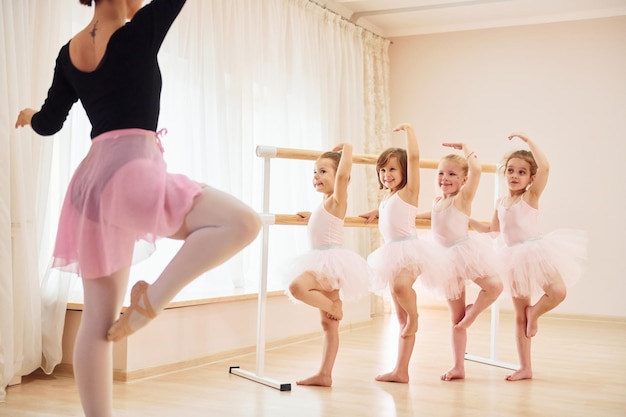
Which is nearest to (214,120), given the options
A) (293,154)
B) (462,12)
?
(293,154)

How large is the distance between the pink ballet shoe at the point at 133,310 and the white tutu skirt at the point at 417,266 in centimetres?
182

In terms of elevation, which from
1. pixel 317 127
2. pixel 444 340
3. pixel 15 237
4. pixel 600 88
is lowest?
pixel 444 340

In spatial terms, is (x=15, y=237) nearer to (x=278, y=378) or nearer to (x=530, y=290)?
(x=278, y=378)

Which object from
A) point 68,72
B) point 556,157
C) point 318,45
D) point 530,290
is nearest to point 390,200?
point 530,290

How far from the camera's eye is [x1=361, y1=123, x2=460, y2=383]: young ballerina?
332 centimetres

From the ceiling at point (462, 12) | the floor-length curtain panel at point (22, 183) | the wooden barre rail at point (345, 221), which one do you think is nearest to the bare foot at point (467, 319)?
the wooden barre rail at point (345, 221)

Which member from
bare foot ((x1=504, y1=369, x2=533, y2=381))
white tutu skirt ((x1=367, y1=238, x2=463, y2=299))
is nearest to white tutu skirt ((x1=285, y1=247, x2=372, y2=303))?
white tutu skirt ((x1=367, y1=238, x2=463, y2=299))

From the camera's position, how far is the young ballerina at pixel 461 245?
3451 millimetres

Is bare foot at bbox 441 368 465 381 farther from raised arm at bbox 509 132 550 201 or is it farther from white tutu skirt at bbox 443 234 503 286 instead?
raised arm at bbox 509 132 550 201

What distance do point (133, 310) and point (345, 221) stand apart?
2.05m

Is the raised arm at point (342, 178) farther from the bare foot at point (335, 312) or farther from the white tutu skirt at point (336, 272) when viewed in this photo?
the bare foot at point (335, 312)

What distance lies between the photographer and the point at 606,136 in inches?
239

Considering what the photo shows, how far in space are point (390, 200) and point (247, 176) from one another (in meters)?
1.58

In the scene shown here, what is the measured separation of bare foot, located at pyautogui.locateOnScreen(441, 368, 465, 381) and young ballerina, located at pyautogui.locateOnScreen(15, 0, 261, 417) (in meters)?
2.03
